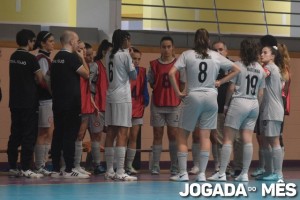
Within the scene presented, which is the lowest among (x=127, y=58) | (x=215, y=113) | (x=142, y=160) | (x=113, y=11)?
(x=142, y=160)

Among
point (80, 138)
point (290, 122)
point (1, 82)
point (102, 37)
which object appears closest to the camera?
point (80, 138)

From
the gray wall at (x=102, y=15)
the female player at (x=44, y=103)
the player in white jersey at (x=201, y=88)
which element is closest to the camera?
the player in white jersey at (x=201, y=88)

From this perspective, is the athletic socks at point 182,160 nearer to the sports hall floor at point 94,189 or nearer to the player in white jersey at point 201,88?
the player in white jersey at point 201,88

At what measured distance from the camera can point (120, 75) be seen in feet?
34.6

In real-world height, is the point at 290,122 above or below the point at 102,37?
below

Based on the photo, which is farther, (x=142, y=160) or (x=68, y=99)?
(x=142, y=160)

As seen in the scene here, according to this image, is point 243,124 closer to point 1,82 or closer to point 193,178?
point 193,178

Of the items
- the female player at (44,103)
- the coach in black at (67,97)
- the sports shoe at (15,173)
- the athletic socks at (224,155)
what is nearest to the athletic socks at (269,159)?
the athletic socks at (224,155)

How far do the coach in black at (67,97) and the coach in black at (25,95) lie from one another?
0.84 ft

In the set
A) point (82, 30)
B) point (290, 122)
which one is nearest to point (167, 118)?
point (82, 30)

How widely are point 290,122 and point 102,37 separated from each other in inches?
150

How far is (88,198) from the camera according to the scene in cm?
840

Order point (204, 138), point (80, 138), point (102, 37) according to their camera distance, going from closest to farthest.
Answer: point (204, 138), point (80, 138), point (102, 37)

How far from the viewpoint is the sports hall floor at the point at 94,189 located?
8562mm
